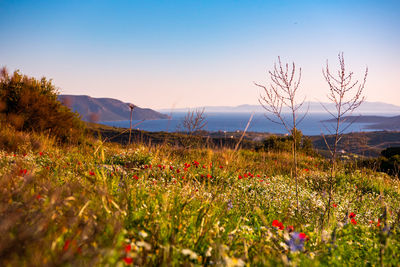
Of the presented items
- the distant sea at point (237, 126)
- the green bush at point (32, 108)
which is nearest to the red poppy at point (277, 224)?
the distant sea at point (237, 126)

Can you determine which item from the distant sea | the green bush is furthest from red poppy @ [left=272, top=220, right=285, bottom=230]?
the green bush

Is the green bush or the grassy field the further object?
the green bush

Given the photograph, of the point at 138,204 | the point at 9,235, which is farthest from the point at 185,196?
the point at 9,235

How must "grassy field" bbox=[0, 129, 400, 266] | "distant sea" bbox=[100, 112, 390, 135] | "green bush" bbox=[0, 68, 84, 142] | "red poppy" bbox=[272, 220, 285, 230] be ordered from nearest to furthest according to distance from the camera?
"grassy field" bbox=[0, 129, 400, 266]
"red poppy" bbox=[272, 220, 285, 230]
"distant sea" bbox=[100, 112, 390, 135]
"green bush" bbox=[0, 68, 84, 142]

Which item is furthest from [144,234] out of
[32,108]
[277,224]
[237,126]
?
[237,126]

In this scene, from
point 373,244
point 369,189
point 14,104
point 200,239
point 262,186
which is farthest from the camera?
point 14,104

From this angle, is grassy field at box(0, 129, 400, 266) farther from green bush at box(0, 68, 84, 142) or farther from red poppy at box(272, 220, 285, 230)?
green bush at box(0, 68, 84, 142)

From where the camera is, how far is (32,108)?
11172 mm

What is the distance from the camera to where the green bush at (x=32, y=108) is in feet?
35.5

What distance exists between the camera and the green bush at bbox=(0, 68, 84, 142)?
10.8 m

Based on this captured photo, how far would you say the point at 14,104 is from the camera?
11.2m

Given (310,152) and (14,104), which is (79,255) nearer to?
(14,104)

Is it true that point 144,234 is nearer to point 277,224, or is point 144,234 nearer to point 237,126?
point 277,224

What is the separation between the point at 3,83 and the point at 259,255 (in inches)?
561
